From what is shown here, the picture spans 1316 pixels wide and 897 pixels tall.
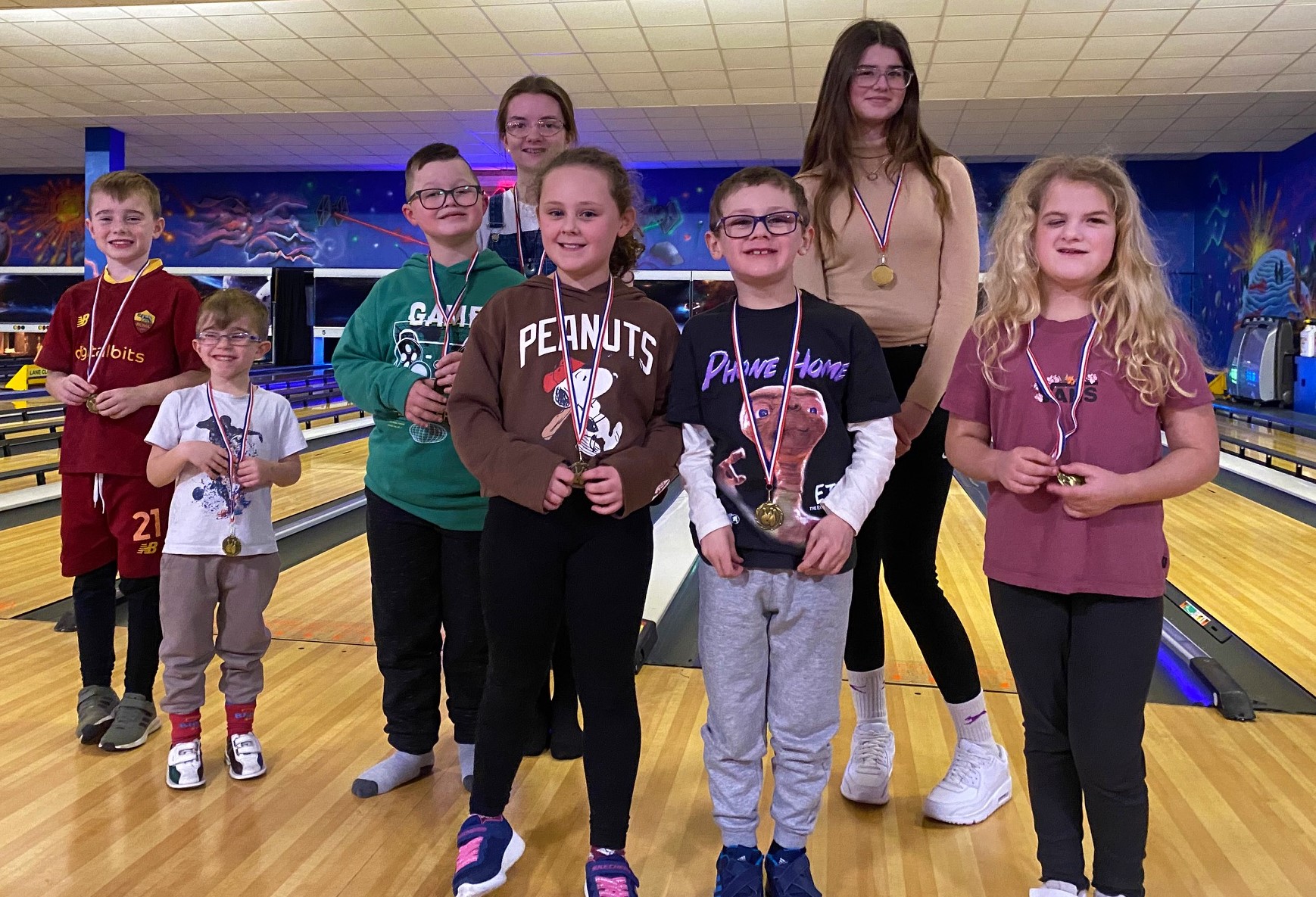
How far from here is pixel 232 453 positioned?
2.02 metres

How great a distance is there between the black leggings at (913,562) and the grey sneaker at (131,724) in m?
1.48

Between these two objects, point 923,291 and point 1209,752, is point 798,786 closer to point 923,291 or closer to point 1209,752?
point 923,291

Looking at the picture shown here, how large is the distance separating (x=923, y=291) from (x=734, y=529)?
1.85ft

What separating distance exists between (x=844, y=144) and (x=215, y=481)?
1.35 meters

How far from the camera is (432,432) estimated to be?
1828 millimetres

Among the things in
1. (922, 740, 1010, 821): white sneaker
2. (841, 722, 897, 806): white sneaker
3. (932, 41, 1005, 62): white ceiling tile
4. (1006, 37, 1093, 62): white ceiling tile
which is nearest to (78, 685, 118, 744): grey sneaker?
(841, 722, 897, 806): white sneaker

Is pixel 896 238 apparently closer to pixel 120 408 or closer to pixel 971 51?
pixel 120 408

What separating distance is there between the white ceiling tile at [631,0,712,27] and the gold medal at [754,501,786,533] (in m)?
5.71

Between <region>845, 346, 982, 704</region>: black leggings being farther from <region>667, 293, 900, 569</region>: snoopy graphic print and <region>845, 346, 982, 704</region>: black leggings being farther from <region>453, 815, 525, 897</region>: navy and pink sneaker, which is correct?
<region>453, 815, 525, 897</region>: navy and pink sneaker

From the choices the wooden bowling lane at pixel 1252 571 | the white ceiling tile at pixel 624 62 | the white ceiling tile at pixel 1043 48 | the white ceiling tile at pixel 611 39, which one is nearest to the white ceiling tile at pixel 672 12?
the white ceiling tile at pixel 611 39

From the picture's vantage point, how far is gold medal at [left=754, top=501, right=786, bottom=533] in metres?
1.44

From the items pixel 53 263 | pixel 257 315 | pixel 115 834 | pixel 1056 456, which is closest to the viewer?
pixel 1056 456

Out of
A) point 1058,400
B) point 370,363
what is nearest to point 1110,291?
point 1058,400

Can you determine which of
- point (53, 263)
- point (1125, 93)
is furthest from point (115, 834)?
point (53, 263)
